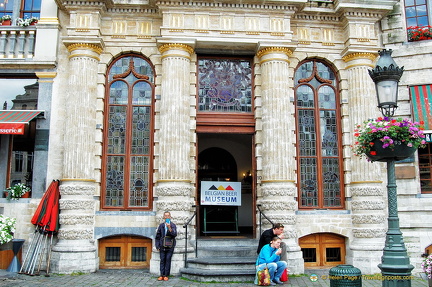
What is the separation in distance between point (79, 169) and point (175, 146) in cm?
280

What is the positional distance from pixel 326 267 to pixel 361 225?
164 cm

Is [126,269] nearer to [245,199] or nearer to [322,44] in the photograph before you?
[245,199]

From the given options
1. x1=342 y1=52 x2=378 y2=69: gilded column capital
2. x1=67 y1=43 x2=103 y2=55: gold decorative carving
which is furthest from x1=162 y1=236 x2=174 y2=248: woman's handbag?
x1=342 y1=52 x2=378 y2=69: gilded column capital

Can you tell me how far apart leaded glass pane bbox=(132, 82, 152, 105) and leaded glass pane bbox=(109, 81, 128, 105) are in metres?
0.28

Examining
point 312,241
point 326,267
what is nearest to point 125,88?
point 312,241

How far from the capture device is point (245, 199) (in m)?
18.5

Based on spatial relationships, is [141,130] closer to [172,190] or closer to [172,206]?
[172,190]

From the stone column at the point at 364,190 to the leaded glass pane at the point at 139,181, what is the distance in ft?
20.2

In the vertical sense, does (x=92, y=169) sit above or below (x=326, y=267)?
above

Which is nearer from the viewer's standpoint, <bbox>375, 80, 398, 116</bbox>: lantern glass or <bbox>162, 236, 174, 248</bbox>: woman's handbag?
<bbox>375, 80, 398, 116</bbox>: lantern glass

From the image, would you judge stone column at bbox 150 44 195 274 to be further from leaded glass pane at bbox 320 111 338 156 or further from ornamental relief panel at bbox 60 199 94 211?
leaded glass pane at bbox 320 111 338 156

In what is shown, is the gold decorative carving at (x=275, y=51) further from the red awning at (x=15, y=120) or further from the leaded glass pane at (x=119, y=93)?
the red awning at (x=15, y=120)

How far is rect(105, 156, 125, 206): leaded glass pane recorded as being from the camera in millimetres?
12523

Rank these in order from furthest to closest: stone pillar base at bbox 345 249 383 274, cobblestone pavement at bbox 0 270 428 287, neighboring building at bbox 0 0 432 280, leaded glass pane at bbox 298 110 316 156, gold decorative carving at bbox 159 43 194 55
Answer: leaded glass pane at bbox 298 110 316 156, gold decorative carving at bbox 159 43 194 55, neighboring building at bbox 0 0 432 280, stone pillar base at bbox 345 249 383 274, cobblestone pavement at bbox 0 270 428 287
